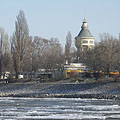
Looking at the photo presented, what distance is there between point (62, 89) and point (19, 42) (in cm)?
1033

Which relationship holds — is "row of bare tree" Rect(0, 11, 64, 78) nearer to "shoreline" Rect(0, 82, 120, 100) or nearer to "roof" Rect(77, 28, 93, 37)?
"shoreline" Rect(0, 82, 120, 100)

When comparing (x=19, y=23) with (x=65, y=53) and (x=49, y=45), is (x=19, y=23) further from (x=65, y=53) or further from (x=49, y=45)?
(x=49, y=45)

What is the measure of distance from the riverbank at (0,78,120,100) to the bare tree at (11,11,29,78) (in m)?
3.10

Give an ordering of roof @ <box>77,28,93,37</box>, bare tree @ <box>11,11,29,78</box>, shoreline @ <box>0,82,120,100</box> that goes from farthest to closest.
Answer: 1. roof @ <box>77,28,93,37</box>
2. bare tree @ <box>11,11,29,78</box>
3. shoreline @ <box>0,82,120,100</box>

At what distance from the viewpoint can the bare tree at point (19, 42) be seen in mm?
58688

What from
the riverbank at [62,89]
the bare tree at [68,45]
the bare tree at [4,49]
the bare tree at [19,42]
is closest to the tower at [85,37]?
the bare tree at [68,45]

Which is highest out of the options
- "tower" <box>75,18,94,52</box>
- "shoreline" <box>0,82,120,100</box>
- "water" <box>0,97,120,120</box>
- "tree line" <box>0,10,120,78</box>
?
"tower" <box>75,18,94,52</box>

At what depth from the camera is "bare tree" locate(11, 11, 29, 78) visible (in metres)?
58.7

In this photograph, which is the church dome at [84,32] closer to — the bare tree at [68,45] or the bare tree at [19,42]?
the bare tree at [68,45]

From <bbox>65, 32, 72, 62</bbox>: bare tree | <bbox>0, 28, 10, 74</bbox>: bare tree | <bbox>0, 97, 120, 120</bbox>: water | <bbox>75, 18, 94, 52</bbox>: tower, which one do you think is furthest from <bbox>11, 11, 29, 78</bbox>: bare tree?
<bbox>75, 18, 94, 52</bbox>: tower

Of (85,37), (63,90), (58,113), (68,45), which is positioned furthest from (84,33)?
(58,113)

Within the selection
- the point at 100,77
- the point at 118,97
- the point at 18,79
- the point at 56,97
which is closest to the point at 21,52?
the point at 18,79

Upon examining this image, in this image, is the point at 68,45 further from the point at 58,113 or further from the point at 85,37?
the point at 58,113

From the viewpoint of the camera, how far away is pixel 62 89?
51.2 meters
